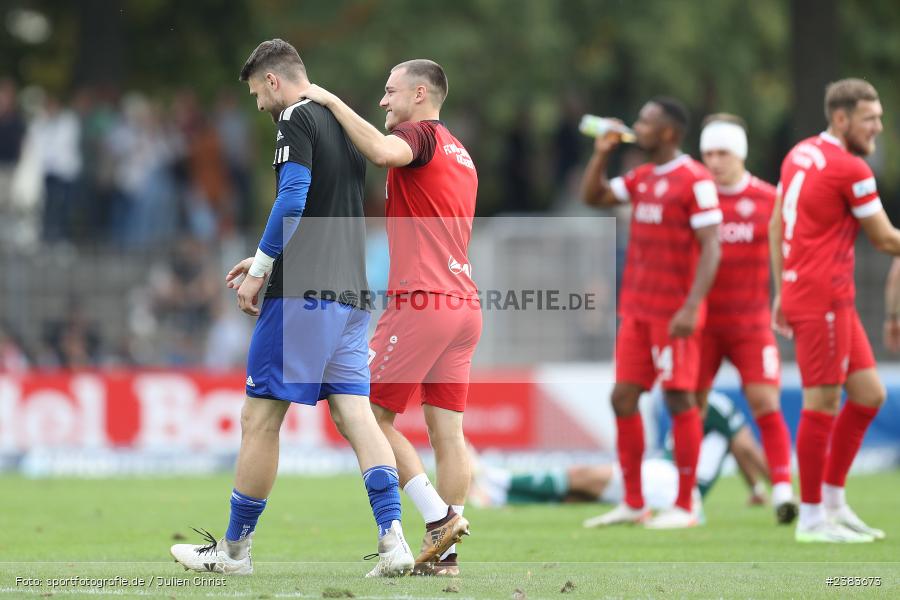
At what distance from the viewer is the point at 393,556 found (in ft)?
24.2

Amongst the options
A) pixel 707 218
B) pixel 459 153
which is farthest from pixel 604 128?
pixel 459 153

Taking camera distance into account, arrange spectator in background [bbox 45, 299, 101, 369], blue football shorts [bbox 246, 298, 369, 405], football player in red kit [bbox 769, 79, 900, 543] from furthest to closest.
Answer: spectator in background [bbox 45, 299, 101, 369] → football player in red kit [bbox 769, 79, 900, 543] → blue football shorts [bbox 246, 298, 369, 405]

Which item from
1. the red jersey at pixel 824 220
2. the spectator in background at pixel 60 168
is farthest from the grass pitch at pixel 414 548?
the spectator in background at pixel 60 168

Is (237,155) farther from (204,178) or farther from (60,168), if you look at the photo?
(60,168)

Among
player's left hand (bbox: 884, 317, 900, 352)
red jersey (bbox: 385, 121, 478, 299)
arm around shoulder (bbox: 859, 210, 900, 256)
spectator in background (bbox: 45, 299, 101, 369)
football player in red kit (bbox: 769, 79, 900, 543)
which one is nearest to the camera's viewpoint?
red jersey (bbox: 385, 121, 478, 299)

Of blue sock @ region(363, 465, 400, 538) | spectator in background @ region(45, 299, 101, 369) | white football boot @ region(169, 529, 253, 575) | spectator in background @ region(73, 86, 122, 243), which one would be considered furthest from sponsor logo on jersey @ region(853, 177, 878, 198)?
spectator in background @ region(73, 86, 122, 243)

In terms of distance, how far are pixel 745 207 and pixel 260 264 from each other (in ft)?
16.8

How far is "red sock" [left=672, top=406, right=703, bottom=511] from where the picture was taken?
10500mm

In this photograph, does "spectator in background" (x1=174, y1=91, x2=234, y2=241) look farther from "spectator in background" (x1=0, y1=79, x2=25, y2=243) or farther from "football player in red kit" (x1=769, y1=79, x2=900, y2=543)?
"football player in red kit" (x1=769, y1=79, x2=900, y2=543)

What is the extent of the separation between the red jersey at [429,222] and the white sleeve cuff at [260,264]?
2.80 feet

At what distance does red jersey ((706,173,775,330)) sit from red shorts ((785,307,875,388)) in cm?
→ 182

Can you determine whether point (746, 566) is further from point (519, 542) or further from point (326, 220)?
point (326, 220)

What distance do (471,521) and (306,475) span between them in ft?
17.5

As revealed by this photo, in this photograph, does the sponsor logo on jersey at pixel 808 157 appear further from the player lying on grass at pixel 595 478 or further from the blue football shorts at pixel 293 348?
the blue football shorts at pixel 293 348
